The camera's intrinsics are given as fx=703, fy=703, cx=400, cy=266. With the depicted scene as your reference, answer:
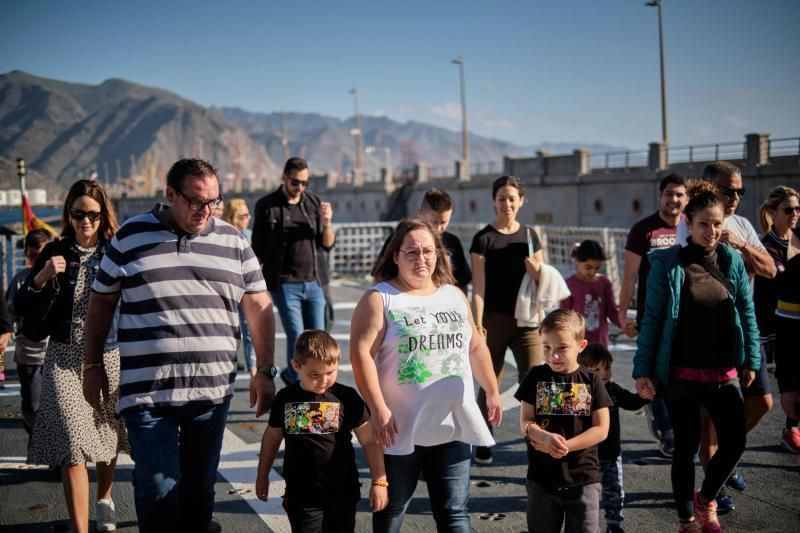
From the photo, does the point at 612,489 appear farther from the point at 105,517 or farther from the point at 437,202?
the point at 105,517

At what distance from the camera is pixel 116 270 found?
10.3 ft

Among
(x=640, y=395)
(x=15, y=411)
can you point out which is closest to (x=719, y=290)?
(x=640, y=395)

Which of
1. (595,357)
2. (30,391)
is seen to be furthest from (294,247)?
(595,357)

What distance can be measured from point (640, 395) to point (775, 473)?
5.83ft

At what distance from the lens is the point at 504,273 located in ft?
17.0

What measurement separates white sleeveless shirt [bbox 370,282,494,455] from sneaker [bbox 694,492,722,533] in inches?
58.5

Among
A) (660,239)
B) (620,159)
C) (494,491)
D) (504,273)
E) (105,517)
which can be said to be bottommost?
(494,491)

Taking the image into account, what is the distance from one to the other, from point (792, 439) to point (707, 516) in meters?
1.90

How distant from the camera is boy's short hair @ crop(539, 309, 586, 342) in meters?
3.31

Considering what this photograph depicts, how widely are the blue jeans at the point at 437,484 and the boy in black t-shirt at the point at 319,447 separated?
0.30 ft

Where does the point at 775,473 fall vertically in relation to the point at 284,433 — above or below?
below

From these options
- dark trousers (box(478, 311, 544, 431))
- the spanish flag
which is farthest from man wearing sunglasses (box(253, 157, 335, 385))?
the spanish flag

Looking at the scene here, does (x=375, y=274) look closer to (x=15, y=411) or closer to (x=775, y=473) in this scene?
(x=775, y=473)

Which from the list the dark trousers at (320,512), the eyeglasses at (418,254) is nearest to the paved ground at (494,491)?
the dark trousers at (320,512)
